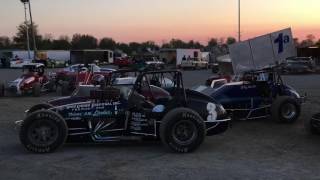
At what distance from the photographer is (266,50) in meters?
15.8

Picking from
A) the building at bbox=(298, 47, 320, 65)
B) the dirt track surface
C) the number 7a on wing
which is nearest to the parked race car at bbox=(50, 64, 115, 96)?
the number 7a on wing

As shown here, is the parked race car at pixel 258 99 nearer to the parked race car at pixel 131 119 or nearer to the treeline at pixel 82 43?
the parked race car at pixel 131 119

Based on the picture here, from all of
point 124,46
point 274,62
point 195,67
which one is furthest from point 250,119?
point 124,46

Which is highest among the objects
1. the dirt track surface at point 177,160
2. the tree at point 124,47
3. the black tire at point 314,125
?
the tree at point 124,47

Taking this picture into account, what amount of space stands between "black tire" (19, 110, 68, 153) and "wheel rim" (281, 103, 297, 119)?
20.9 feet

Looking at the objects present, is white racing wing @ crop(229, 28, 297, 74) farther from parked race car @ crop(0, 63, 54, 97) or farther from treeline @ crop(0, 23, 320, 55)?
treeline @ crop(0, 23, 320, 55)

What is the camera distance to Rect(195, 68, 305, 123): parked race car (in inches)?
571

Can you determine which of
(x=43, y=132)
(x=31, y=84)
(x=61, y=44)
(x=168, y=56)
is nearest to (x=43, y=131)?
(x=43, y=132)

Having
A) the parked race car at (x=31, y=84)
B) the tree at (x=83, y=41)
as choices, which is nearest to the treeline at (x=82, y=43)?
the tree at (x=83, y=41)

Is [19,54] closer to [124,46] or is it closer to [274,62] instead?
[124,46]

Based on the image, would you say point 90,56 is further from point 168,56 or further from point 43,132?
point 43,132

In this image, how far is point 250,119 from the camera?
14898 mm

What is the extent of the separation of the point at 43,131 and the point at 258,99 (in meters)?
6.47

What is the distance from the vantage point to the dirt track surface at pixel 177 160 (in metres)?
8.46
